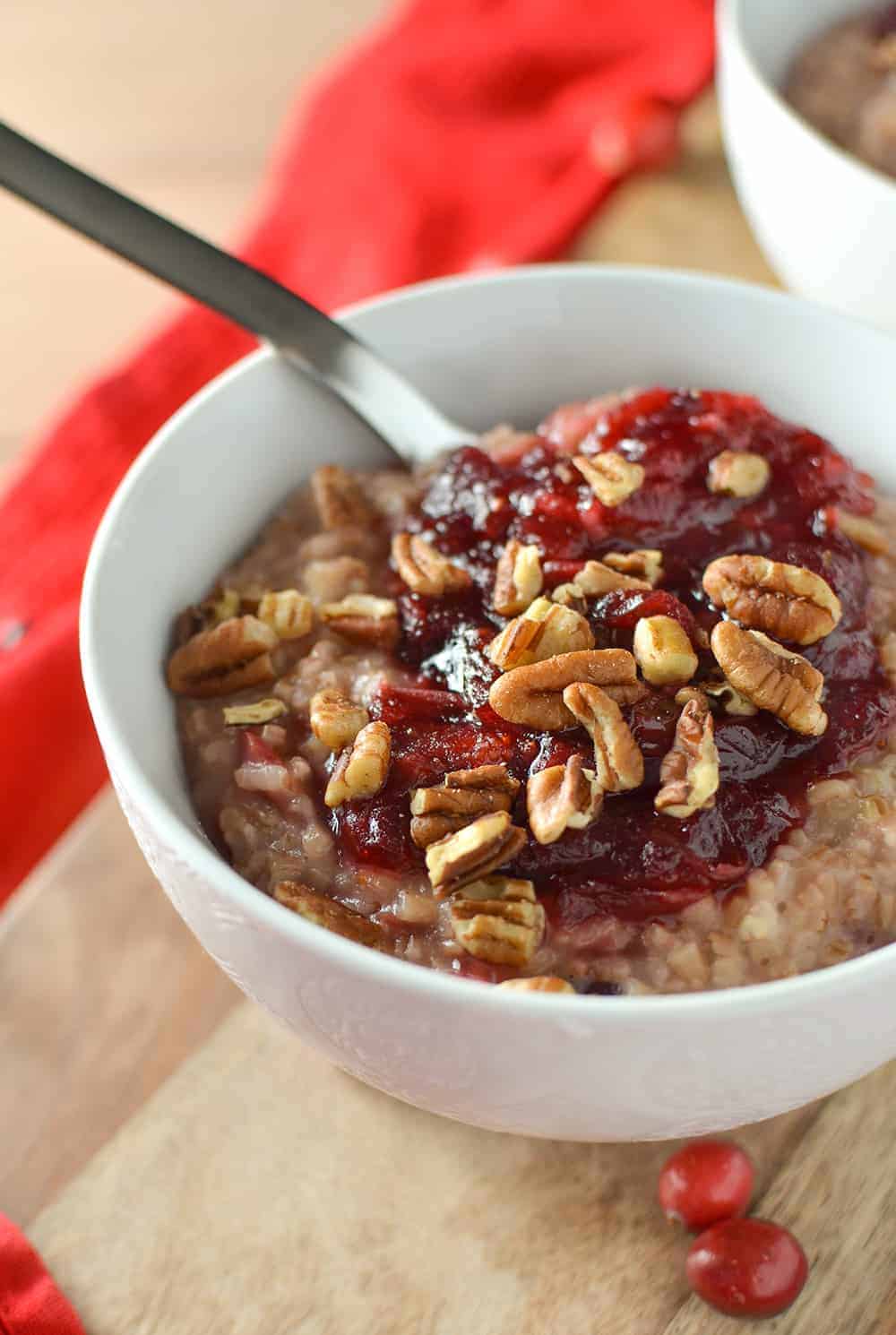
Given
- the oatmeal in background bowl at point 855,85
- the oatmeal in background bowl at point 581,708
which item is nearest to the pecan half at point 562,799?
the oatmeal in background bowl at point 581,708

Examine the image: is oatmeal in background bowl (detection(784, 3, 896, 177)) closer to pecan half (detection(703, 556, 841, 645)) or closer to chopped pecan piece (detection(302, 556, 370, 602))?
pecan half (detection(703, 556, 841, 645))

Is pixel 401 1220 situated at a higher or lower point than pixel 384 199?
lower

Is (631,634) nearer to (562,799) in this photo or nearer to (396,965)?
(562,799)

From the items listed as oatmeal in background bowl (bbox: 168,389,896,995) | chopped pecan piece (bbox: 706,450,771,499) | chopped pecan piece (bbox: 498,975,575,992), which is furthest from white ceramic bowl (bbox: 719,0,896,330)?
chopped pecan piece (bbox: 498,975,575,992)

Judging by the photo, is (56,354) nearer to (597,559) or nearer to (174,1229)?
(597,559)

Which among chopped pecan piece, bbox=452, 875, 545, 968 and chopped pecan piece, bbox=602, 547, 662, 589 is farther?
chopped pecan piece, bbox=602, 547, 662, 589

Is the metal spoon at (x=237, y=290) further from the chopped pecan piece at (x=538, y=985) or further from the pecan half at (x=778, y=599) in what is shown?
the chopped pecan piece at (x=538, y=985)

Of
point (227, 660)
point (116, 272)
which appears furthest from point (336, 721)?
point (116, 272)
